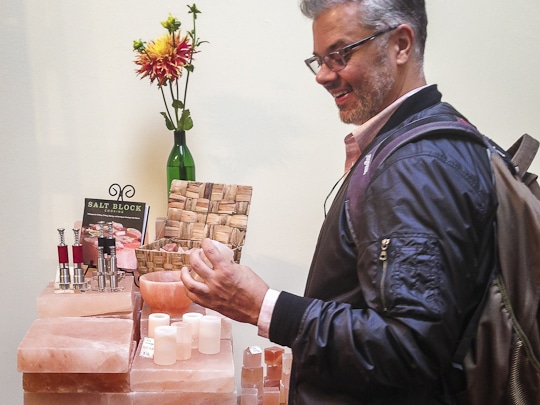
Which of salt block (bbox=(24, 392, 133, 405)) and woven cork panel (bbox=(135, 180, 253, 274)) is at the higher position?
woven cork panel (bbox=(135, 180, 253, 274))

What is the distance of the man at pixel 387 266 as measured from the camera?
71 cm

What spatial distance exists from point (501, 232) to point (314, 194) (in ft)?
3.70

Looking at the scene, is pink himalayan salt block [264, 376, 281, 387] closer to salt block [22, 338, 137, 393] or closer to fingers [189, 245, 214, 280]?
salt block [22, 338, 137, 393]

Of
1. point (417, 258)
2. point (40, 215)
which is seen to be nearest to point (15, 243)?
point (40, 215)

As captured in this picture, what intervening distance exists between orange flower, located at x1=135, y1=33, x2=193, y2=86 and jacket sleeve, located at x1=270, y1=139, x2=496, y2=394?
856mm

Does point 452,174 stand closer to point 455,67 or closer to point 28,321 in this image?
point 455,67

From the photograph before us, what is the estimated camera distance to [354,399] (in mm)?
824

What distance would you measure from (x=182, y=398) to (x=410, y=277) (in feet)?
2.01

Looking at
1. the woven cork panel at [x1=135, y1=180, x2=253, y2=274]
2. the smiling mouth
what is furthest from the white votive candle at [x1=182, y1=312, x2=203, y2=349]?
the smiling mouth

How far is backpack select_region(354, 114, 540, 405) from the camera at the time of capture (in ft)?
2.48

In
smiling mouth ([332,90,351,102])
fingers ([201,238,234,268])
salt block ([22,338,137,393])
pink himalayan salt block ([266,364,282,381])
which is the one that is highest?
smiling mouth ([332,90,351,102])

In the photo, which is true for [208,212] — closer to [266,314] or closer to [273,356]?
[273,356]

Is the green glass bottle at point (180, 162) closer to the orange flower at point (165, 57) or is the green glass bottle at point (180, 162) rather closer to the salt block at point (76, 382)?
the orange flower at point (165, 57)

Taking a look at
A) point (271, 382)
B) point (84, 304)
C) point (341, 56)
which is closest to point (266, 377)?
point (271, 382)
